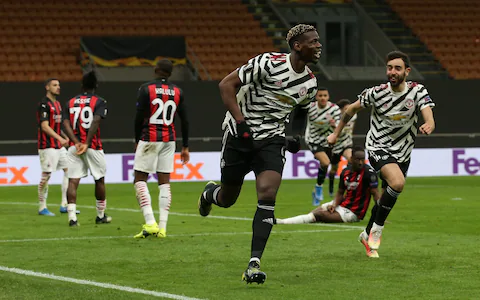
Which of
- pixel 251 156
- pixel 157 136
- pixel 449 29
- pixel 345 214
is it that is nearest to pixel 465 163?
pixel 449 29

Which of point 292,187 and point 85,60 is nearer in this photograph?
point 292,187

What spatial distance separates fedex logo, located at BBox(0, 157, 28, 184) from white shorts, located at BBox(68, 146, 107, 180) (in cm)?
1172

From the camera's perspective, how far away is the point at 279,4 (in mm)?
36812

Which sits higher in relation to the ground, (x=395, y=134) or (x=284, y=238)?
(x=395, y=134)

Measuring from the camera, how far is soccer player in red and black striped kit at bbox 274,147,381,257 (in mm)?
14195

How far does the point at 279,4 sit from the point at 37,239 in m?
25.4

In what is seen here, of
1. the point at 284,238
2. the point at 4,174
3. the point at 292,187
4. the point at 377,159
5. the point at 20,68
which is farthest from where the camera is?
the point at 20,68

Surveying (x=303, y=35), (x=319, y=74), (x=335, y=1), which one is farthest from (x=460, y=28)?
(x=303, y=35)

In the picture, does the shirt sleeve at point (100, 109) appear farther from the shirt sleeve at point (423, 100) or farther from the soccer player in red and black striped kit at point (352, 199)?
the shirt sleeve at point (423, 100)

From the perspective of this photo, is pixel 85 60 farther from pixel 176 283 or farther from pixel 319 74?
pixel 176 283

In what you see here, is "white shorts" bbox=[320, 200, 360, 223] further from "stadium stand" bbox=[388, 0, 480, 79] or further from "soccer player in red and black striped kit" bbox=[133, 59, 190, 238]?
"stadium stand" bbox=[388, 0, 480, 79]

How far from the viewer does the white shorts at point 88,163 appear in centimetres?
1410

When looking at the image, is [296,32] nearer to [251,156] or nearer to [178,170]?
[251,156]

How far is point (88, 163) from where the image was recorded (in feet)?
46.4
